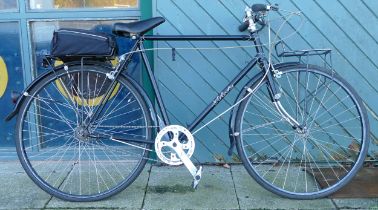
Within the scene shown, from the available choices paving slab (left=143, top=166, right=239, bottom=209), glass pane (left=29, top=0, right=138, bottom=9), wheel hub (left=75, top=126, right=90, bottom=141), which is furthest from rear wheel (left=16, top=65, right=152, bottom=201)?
glass pane (left=29, top=0, right=138, bottom=9)

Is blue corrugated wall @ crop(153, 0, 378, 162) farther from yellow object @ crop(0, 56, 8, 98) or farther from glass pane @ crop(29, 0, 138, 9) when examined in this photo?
yellow object @ crop(0, 56, 8, 98)

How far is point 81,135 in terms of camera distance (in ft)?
11.3

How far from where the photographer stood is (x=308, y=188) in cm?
370

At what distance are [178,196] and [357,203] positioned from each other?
4.54ft

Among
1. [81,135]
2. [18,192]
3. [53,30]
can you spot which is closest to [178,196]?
[81,135]

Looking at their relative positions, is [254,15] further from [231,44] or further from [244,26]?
[231,44]

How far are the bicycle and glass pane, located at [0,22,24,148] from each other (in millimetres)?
276

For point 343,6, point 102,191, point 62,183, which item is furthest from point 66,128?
point 343,6

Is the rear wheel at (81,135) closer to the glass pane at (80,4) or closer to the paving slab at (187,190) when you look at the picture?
the paving slab at (187,190)

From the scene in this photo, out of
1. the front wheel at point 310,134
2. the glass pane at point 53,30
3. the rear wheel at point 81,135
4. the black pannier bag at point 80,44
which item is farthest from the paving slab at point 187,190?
the black pannier bag at point 80,44

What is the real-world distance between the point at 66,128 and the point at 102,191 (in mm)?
1001

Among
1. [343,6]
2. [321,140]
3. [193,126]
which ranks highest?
[343,6]

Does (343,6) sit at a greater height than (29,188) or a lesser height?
greater

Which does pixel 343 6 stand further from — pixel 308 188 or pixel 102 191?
pixel 102 191
